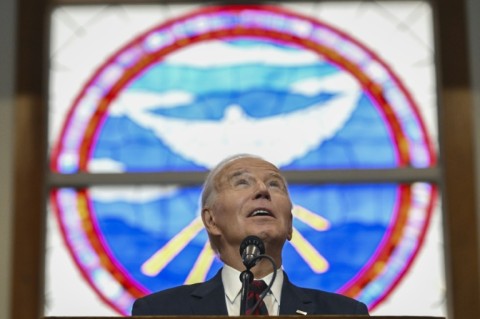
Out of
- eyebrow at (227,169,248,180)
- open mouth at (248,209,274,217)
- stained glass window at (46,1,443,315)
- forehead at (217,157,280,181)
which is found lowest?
open mouth at (248,209,274,217)

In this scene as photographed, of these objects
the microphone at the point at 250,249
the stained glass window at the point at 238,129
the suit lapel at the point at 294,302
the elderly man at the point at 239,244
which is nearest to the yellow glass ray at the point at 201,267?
the stained glass window at the point at 238,129

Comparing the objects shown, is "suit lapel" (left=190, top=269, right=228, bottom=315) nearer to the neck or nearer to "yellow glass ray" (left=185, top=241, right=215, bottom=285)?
the neck

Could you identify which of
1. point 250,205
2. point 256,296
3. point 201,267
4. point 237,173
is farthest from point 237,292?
point 201,267

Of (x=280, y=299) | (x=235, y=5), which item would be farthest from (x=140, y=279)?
(x=280, y=299)

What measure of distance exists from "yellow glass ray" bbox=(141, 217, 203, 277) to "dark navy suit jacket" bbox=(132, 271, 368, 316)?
1.40 metres

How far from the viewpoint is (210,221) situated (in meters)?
3.59

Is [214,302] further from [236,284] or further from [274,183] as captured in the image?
[274,183]

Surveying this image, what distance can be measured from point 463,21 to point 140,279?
154 cm

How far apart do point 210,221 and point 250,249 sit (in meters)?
0.42

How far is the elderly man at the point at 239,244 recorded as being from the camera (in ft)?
11.1

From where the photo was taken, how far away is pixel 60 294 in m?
4.78

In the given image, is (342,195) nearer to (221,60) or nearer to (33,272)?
(221,60)

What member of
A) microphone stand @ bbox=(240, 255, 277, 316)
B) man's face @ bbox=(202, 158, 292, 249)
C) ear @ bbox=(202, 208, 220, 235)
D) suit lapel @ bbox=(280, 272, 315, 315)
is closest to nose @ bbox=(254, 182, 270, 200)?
man's face @ bbox=(202, 158, 292, 249)

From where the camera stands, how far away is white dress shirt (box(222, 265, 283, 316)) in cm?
339
